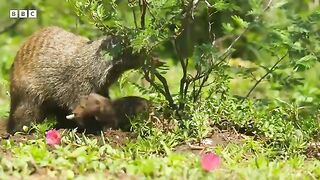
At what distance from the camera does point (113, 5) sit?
5.54 metres

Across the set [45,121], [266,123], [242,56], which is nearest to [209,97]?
[266,123]

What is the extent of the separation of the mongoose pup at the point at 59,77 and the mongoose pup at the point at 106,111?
149 millimetres

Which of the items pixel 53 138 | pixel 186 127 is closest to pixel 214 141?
pixel 186 127

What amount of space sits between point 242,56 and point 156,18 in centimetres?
581

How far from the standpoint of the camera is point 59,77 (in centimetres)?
630

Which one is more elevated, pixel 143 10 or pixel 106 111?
pixel 143 10

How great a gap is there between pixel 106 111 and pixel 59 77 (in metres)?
0.54

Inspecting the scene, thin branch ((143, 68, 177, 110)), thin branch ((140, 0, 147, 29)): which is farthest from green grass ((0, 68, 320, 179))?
thin branch ((140, 0, 147, 29))

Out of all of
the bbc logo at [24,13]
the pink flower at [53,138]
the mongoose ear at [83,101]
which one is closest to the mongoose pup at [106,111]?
the mongoose ear at [83,101]

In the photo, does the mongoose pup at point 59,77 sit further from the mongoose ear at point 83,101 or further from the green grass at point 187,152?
the green grass at point 187,152

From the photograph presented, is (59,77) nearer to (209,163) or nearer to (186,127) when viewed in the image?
(186,127)

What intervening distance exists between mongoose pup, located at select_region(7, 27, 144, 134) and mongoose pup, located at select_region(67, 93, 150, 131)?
0.15 m

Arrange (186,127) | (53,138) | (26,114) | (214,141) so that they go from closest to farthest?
1. (53,138)
2. (186,127)
3. (214,141)
4. (26,114)

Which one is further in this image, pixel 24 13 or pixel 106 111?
pixel 24 13
